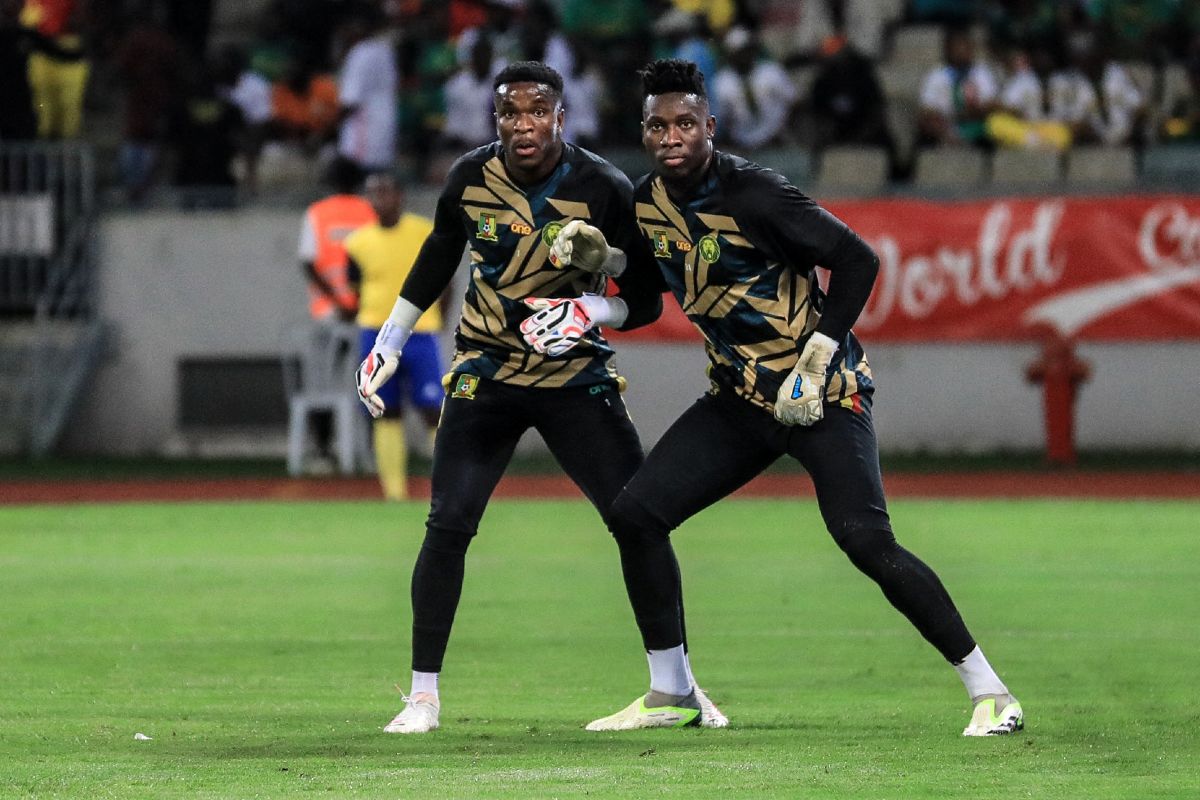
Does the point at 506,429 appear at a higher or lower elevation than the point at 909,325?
higher

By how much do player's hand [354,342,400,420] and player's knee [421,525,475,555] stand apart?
46 cm

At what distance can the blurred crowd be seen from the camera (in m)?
20.5

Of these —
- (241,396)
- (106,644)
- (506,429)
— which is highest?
(506,429)

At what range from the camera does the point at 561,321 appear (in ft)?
23.4

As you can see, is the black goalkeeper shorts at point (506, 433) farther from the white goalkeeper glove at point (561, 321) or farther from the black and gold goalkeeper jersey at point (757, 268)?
the black and gold goalkeeper jersey at point (757, 268)

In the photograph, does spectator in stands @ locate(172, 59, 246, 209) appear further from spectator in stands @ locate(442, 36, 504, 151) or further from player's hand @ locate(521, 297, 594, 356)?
player's hand @ locate(521, 297, 594, 356)

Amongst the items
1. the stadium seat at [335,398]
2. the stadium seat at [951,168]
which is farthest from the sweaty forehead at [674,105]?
the stadium seat at [951,168]

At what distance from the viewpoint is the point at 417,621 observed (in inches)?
288

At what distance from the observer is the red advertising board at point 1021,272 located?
791 inches

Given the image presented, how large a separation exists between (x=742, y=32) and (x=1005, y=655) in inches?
523

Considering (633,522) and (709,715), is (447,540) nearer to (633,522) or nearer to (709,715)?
(633,522)

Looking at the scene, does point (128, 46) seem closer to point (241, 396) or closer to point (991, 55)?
point (241, 396)

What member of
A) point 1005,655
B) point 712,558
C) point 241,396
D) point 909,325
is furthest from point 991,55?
point 1005,655

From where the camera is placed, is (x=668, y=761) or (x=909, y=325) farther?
(x=909, y=325)
